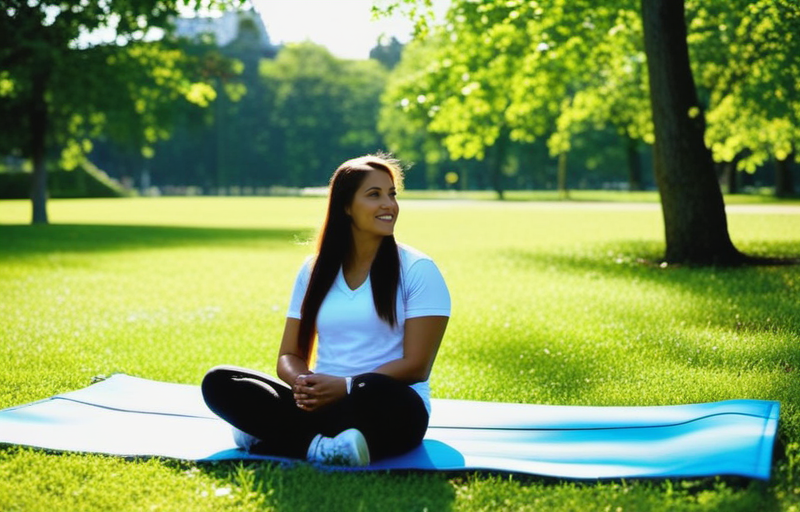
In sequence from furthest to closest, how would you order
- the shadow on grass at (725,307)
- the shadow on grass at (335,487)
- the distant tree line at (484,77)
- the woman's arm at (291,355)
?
the distant tree line at (484,77)
the shadow on grass at (725,307)
the woman's arm at (291,355)
the shadow on grass at (335,487)

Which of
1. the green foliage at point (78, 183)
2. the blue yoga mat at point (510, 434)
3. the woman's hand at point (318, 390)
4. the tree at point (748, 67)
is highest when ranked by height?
the tree at point (748, 67)

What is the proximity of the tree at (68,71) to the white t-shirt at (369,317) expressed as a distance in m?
14.4

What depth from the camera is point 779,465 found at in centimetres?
419

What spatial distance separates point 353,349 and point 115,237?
19.5 metres

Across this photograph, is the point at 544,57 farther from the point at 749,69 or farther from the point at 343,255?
the point at 343,255

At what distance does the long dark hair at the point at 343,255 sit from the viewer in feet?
14.6

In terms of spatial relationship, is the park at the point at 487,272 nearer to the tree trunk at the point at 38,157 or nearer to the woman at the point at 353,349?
the tree trunk at the point at 38,157

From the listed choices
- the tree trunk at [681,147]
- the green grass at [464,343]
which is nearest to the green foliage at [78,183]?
the green grass at [464,343]

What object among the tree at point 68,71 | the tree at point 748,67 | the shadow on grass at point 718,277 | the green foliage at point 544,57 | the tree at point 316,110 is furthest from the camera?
the tree at point 316,110

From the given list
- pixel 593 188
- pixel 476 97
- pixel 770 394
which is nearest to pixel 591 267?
pixel 476 97

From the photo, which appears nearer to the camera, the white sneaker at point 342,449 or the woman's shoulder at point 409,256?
the white sneaker at point 342,449

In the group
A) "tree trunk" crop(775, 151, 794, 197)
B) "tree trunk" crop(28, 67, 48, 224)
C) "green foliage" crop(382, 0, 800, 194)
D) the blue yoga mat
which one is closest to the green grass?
the blue yoga mat

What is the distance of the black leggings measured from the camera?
13.9 feet

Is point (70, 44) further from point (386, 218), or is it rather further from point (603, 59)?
point (386, 218)
